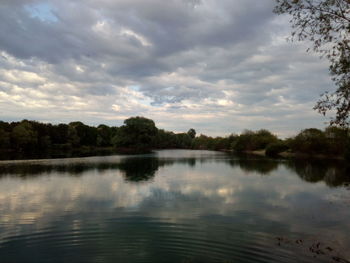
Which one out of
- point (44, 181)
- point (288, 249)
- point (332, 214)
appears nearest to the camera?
point (288, 249)

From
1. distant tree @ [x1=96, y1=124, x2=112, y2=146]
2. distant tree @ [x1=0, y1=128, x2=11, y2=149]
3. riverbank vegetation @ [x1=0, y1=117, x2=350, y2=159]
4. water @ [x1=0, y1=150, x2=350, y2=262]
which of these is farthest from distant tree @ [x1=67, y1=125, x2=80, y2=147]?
water @ [x1=0, y1=150, x2=350, y2=262]

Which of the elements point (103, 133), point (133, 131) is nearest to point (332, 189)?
point (133, 131)

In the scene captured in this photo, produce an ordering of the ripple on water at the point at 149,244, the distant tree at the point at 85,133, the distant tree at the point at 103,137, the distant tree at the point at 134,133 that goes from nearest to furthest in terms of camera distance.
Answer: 1. the ripple on water at the point at 149,244
2. the distant tree at the point at 134,133
3. the distant tree at the point at 85,133
4. the distant tree at the point at 103,137

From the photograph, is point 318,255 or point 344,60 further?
point 344,60

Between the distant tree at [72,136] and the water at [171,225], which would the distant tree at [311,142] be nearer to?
the water at [171,225]

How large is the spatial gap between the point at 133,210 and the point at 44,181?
19341mm

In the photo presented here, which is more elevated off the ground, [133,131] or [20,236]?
[133,131]

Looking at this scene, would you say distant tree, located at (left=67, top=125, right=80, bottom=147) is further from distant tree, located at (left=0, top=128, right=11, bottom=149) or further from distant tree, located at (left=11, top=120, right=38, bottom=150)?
distant tree, located at (left=0, top=128, right=11, bottom=149)

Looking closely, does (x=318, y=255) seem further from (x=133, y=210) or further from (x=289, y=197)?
(x=289, y=197)

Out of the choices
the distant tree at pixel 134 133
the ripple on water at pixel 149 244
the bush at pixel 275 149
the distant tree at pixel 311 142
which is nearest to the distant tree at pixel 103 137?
the distant tree at pixel 134 133

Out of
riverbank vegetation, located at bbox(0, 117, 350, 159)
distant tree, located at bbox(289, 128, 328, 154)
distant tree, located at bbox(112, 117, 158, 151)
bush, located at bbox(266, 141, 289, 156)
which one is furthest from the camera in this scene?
distant tree, located at bbox(112, 117, 158, 151)

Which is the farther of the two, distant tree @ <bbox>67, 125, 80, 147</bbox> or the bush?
distant tree @ <bbox>67, 125, 80, 147</bbox>

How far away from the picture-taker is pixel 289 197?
26.4m

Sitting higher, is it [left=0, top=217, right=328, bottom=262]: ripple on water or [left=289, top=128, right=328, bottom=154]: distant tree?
[left=289, top=128, right=328, bottom=154]: distant tree
